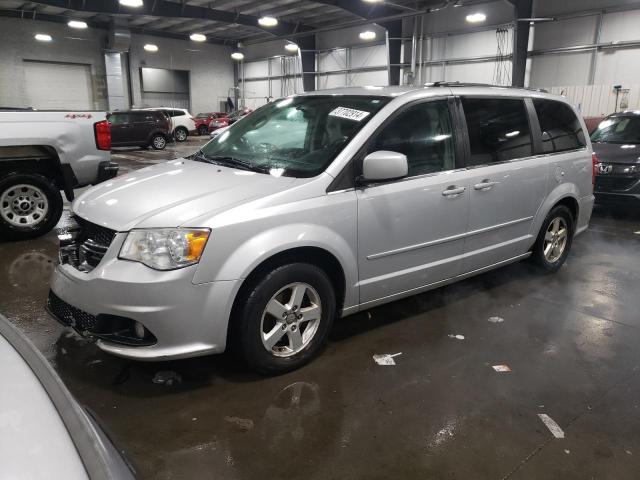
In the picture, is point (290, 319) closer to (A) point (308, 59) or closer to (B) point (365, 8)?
(B) point (365, 8)

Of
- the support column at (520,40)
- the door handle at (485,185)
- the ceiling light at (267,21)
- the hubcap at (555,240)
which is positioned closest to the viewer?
the door handle at (485,185)

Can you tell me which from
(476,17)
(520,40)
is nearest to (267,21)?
(476,17)

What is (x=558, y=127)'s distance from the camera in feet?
14.9

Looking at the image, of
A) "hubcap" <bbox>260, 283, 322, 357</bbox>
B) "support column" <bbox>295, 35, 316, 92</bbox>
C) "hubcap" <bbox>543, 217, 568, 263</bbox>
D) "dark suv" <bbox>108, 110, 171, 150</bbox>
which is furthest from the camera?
"support column" <bbox>295, 35, 316, 92</bbox>

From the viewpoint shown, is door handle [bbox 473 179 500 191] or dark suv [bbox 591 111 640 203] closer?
door handle [bbox 473 179 500 191]

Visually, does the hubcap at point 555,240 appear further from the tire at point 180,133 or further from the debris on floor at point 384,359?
the tire at point 180,133

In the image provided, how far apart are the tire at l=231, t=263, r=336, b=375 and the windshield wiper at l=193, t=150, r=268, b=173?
0.76 metres

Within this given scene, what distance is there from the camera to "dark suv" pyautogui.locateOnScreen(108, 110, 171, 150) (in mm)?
18719

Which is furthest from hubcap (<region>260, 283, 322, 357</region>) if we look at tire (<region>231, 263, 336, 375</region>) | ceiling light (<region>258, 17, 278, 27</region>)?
ceiling light (<region>258, 17, 278, 27</region>)

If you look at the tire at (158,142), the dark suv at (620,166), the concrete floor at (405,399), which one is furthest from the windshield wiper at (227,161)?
the tire at (158,142)

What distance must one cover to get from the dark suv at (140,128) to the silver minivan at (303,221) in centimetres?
1649

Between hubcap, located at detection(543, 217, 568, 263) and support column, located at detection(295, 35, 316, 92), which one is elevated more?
support column, located at detection(295, 35, 316, 92)

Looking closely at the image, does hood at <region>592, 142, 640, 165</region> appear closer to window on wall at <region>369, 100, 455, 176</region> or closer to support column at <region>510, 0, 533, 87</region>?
window on wall at <region>369, 100, 455, 176</region>

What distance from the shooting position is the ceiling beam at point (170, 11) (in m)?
19.1
